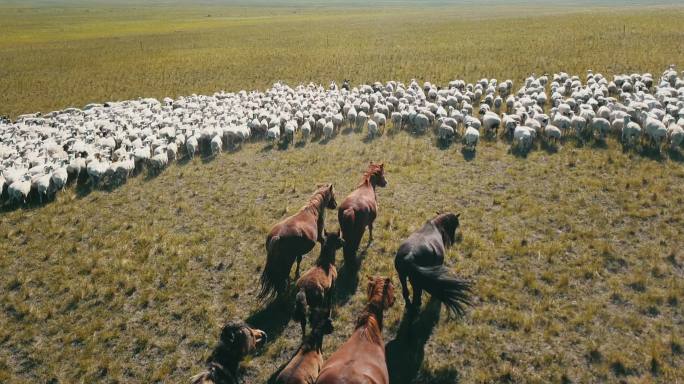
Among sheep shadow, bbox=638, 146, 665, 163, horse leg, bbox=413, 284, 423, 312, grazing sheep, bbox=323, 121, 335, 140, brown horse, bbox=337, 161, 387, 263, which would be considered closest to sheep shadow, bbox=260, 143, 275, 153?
grazing sheep, bbox=323, 121, 335, 140

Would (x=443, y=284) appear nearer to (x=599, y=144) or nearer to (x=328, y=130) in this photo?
(x=599, y=144)

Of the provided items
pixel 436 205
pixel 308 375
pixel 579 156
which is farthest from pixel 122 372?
pixel 579 156

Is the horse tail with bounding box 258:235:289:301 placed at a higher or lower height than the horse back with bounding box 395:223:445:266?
lower

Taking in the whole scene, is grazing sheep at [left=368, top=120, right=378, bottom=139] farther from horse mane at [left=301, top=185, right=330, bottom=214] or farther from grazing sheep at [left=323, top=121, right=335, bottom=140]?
horse mane at [left=301, top=185, right=330, bottom=214]

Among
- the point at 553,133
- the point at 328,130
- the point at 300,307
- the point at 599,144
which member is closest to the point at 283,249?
the point at 300,307

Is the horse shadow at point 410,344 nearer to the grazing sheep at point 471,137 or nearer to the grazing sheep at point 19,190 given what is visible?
the grazing sheep at point 471,137

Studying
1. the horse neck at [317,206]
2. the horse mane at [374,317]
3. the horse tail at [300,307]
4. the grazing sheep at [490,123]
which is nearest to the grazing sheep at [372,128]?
the grazing sheep at [490,123]

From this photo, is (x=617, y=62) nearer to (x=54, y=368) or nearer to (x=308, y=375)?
(x=308, y=375)
